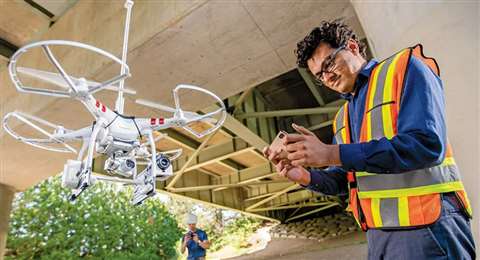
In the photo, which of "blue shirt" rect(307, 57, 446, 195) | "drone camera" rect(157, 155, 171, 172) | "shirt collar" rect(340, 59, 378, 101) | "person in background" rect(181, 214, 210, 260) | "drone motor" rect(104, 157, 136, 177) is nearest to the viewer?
"blue shirt" rect(307, 57, 446, 195)

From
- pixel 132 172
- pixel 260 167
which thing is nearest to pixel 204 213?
pixel 260 167

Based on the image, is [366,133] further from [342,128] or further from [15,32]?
[15,32]

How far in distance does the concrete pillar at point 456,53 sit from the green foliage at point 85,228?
12138mm

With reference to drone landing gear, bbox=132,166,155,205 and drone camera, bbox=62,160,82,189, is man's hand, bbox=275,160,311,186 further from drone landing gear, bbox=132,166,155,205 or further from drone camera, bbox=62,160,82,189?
drone camera, bbox=62,160,82,189

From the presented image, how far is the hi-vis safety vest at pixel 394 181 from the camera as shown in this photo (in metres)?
1.06

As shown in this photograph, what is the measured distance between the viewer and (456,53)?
1525mm

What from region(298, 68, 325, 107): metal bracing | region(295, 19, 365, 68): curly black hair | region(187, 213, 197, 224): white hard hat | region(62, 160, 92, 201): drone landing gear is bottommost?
region(62, 160, 92, 201): drone landing gear

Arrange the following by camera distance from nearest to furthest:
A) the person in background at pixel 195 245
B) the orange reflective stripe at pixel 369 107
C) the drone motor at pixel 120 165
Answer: the orange reflective stripe at pixel 369 107, the drone motor at pixel 120 165, the person in background at pixel 195 245

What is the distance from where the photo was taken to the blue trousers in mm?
1005

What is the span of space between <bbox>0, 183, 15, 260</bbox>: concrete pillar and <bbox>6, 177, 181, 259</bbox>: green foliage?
574 cm

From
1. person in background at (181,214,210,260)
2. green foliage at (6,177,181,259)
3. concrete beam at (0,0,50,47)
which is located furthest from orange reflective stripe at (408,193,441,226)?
→ green foliage at (6,177,181,259)

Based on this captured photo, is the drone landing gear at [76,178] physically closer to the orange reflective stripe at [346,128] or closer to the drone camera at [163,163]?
the drone camera at [163,163]

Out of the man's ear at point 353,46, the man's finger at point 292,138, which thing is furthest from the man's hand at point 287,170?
the man's ear at point 353,46

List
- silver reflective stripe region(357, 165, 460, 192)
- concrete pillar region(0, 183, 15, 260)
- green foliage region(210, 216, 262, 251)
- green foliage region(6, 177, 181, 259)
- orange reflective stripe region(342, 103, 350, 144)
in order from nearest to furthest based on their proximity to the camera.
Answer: silver reflective stripe region(357, 165, 460, 192), orange reflective stripe region(342, 103, 350, 144), concrete pillar region(0, 183, 15, 260), green foliage region(6, 177, 181, 259), green foliage region(210, 216, 262, 251)
